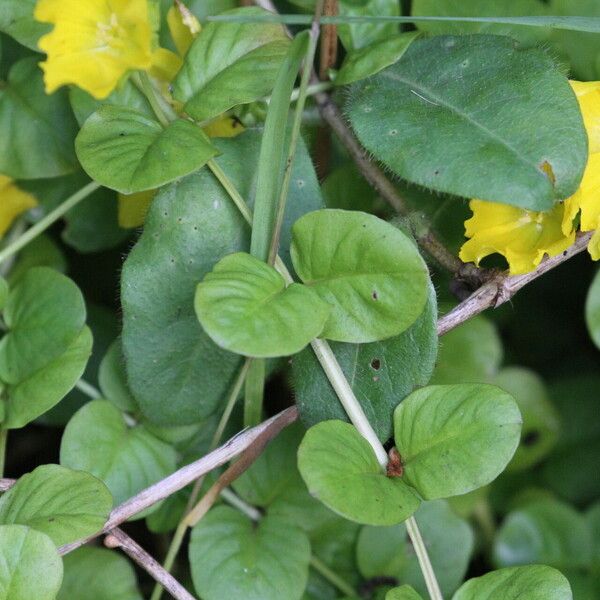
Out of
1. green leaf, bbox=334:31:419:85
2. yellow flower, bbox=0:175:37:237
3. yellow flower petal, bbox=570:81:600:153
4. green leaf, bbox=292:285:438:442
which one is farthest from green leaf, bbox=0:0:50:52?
yellow flower petal, bbox=570:81:600:153

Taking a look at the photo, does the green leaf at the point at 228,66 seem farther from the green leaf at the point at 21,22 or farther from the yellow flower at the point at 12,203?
the yellow flower at the point at 12,203

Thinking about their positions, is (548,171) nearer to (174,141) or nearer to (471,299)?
(471,299)

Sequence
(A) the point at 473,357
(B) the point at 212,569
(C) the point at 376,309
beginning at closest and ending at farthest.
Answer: (C) the point at 376,309 → (B) the point at 212,569 → (A) the point at 473,357

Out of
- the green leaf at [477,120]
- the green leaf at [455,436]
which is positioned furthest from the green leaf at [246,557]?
the green leaf at [477,120]

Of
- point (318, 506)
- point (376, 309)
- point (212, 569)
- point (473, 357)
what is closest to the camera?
point (376, 309)

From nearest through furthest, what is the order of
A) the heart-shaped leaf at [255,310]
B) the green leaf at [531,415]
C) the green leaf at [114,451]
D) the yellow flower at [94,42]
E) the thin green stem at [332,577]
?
the heart-shaped leaf at [255,310] < the yellow flower at [94,42] < the green leaf at [114,451] < the thin green stem at [332,577] < the green leaf at [531,415]

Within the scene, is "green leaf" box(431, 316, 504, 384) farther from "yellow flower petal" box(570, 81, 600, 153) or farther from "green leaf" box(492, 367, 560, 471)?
"yellow flower petal" box(570, 81, 600, 153)

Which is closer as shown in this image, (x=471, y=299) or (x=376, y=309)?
(x=376, y=309)

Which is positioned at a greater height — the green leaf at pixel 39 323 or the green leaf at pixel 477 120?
the green leaf at pixel 477 120

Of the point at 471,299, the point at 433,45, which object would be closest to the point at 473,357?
the point at 471,299
